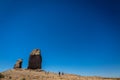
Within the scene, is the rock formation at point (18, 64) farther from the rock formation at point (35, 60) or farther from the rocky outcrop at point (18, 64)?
the rock formation at point (35, 60)

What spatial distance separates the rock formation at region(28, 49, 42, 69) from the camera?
2933 inches

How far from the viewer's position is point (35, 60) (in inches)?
2970

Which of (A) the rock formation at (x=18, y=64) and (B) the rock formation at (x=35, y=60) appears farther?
(B) the rock formation at (x=35, y=60)

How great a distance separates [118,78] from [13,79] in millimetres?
31897

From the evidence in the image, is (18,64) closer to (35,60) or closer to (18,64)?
(18,64)

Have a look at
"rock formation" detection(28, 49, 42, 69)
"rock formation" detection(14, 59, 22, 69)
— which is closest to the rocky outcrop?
"rock formation" detection(14, 59, 22, 69)

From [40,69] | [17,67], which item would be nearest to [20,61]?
[17,67]

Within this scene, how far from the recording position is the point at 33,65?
244ft

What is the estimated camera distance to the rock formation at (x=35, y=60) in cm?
7450

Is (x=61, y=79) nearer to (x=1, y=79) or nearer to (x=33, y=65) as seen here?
(x=1, y=79)

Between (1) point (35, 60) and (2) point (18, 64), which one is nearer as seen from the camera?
(2) point (18, 64)

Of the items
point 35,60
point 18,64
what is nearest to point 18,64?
point 18,64

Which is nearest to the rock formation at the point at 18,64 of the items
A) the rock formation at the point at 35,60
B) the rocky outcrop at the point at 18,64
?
the rocky outcrop at the point at 18,64

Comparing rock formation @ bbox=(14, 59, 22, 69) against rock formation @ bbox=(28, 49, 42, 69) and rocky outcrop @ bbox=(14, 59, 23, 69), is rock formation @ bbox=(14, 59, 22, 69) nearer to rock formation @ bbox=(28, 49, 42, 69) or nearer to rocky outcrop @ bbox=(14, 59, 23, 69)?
rocky outcrop @ bbox=(14, 59, 23, 69)
